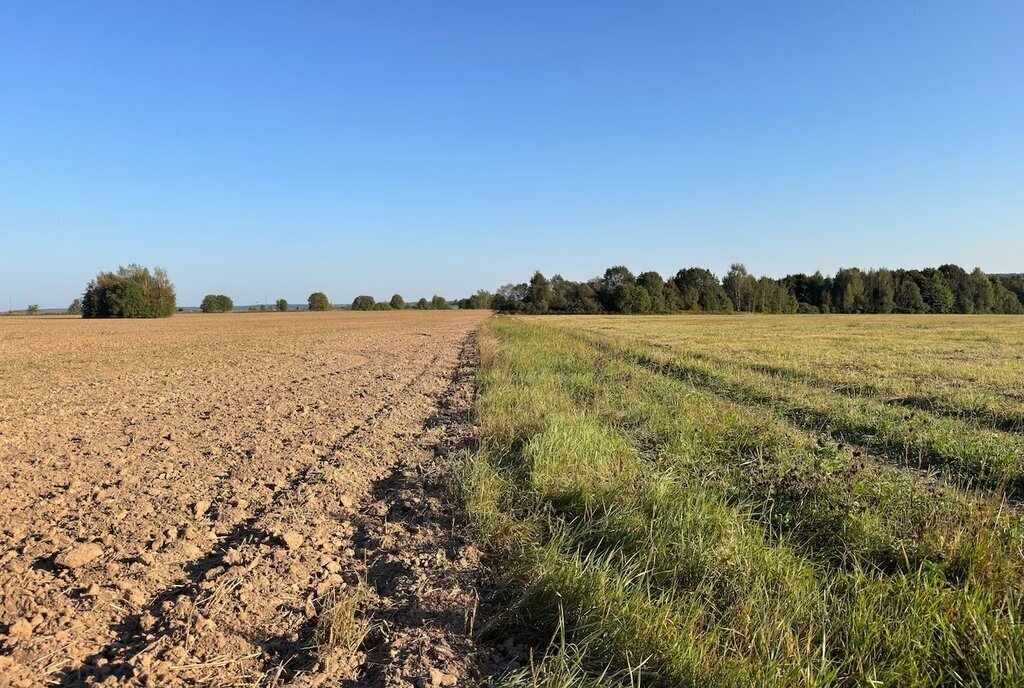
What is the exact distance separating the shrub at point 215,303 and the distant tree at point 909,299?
472 feet

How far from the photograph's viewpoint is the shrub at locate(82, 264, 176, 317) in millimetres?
76625

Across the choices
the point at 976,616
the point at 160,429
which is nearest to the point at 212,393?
the point at 160,429

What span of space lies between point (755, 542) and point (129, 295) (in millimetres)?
92747

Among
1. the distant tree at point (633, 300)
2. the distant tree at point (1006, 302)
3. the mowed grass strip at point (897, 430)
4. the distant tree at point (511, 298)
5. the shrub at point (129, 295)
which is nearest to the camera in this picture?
the mowed grass strip at point (897, 430)

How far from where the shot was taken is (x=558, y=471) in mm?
4785

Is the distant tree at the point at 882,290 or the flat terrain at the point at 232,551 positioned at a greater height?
the distant tree at the point at 882,290

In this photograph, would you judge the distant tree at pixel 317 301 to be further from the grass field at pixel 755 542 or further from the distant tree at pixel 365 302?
the grass field at pixel 755 542

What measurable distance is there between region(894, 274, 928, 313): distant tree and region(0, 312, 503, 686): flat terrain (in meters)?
121

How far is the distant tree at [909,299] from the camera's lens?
4013 inches

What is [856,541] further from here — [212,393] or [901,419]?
[212,393]

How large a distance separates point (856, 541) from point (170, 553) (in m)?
4.73

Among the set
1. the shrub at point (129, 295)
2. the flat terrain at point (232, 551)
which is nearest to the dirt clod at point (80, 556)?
the flat terrain at point (232, 551)

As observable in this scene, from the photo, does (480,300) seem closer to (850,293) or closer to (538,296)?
(538,296)

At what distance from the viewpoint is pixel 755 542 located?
3.46 m
